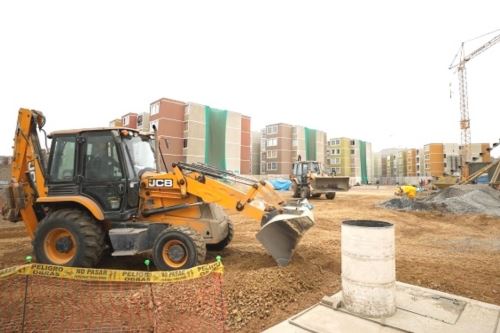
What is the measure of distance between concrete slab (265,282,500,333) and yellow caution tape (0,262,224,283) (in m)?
1.08

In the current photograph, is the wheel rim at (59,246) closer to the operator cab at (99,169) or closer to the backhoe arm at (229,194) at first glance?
the operator cab at (99,169)

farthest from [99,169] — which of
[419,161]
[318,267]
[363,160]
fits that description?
[419,161]

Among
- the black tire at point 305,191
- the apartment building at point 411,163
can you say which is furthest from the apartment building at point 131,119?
the apartment building at point 411,163

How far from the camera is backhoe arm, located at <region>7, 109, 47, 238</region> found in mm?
6867

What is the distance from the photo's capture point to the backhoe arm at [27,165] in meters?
6.87

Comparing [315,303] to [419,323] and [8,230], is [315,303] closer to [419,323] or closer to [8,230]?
[419,323]

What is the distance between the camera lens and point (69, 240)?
246 inches

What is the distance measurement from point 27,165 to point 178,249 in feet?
13.5

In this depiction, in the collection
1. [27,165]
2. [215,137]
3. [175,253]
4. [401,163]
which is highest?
[215,137]

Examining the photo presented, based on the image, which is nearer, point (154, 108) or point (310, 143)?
point (154, 108)

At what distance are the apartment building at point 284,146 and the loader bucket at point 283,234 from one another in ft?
193

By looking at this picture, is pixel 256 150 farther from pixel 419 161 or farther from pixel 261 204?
pixel 261 204

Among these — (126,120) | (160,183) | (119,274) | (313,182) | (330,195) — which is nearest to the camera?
(119,274)

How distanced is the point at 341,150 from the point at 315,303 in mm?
75382
